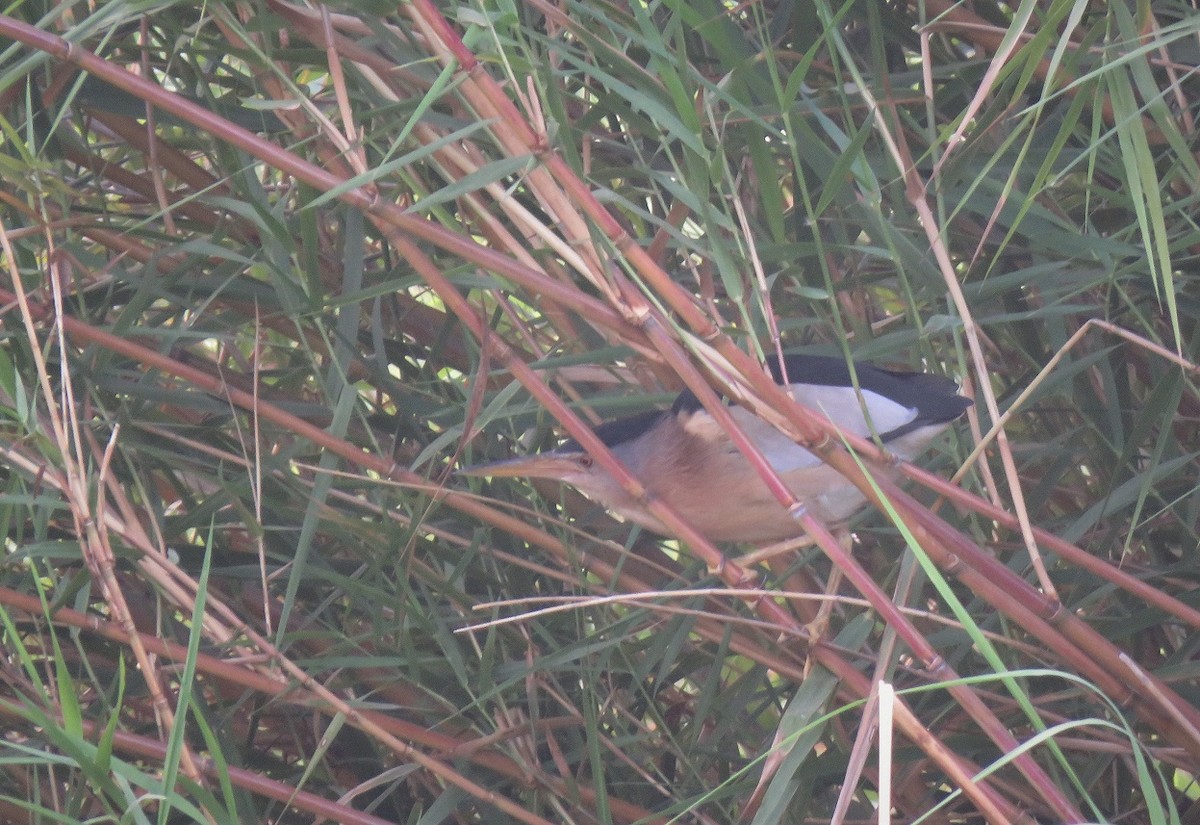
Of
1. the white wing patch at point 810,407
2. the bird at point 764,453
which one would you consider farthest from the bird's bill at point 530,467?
the white wing patch at point 810,407

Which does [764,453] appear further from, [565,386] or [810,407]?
[565,386]

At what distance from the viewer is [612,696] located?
1452 mm

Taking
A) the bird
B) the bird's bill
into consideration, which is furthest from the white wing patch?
the bird's bill

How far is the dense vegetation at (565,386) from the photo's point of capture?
0.98m

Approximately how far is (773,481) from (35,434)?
606mm

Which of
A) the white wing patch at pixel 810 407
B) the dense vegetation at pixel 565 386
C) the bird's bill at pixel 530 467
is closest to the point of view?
the dense vegetation at pixel 565 386

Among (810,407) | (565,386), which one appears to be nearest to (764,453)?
(810,407)

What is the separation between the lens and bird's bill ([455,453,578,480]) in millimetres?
1387

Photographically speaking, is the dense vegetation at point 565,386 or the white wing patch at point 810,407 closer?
the dense vegetation at point 565,386

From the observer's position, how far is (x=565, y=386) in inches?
58.5

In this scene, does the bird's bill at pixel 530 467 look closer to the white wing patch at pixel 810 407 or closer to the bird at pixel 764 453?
the bird at pixel 764 453

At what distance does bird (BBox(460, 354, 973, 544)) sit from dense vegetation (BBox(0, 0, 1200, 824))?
0.05m

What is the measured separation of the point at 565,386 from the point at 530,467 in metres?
0.12

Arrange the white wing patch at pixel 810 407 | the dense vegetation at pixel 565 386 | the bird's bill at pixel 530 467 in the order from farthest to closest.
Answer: the white wing patch at pixel 810 407 < the bird's bill at pixel 530 467 < the dense vegetation at pixel 565 386
